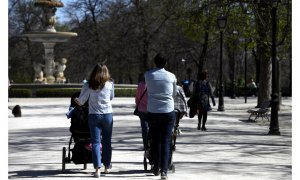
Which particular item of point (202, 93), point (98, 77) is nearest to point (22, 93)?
point (202, 93)

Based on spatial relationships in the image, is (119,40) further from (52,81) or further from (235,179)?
(235,179)

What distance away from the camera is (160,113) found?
10141mm

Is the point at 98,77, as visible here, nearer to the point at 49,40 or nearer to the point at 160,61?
the point at 160,61

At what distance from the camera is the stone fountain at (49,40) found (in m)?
56.1

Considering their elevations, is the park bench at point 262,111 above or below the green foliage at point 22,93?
below

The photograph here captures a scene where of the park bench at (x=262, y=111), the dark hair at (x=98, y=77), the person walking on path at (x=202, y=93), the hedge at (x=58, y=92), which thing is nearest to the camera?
the dark hair at (x=98, y=77)

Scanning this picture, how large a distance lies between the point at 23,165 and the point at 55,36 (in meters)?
45.1

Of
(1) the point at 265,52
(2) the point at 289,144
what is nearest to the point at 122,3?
(1) the point at 265,52

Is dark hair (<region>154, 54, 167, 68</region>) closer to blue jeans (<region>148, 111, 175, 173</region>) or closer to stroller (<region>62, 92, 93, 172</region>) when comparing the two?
blue jeans (<region>148, 111, 175, 173</region>)

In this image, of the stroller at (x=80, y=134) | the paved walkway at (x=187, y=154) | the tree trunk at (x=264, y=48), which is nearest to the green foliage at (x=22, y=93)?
the tree trunk at (x=264, y=48)

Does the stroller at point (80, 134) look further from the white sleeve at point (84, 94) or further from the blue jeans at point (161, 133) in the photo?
the blue jeans at point (161, 133)

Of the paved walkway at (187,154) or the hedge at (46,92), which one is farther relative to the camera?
the hedge at (46,92)

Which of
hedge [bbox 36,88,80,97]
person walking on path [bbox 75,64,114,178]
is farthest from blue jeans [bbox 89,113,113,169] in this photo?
hedge [bbox 36,88,80,97]

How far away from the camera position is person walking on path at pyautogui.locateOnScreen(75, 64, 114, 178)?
10.2 m
